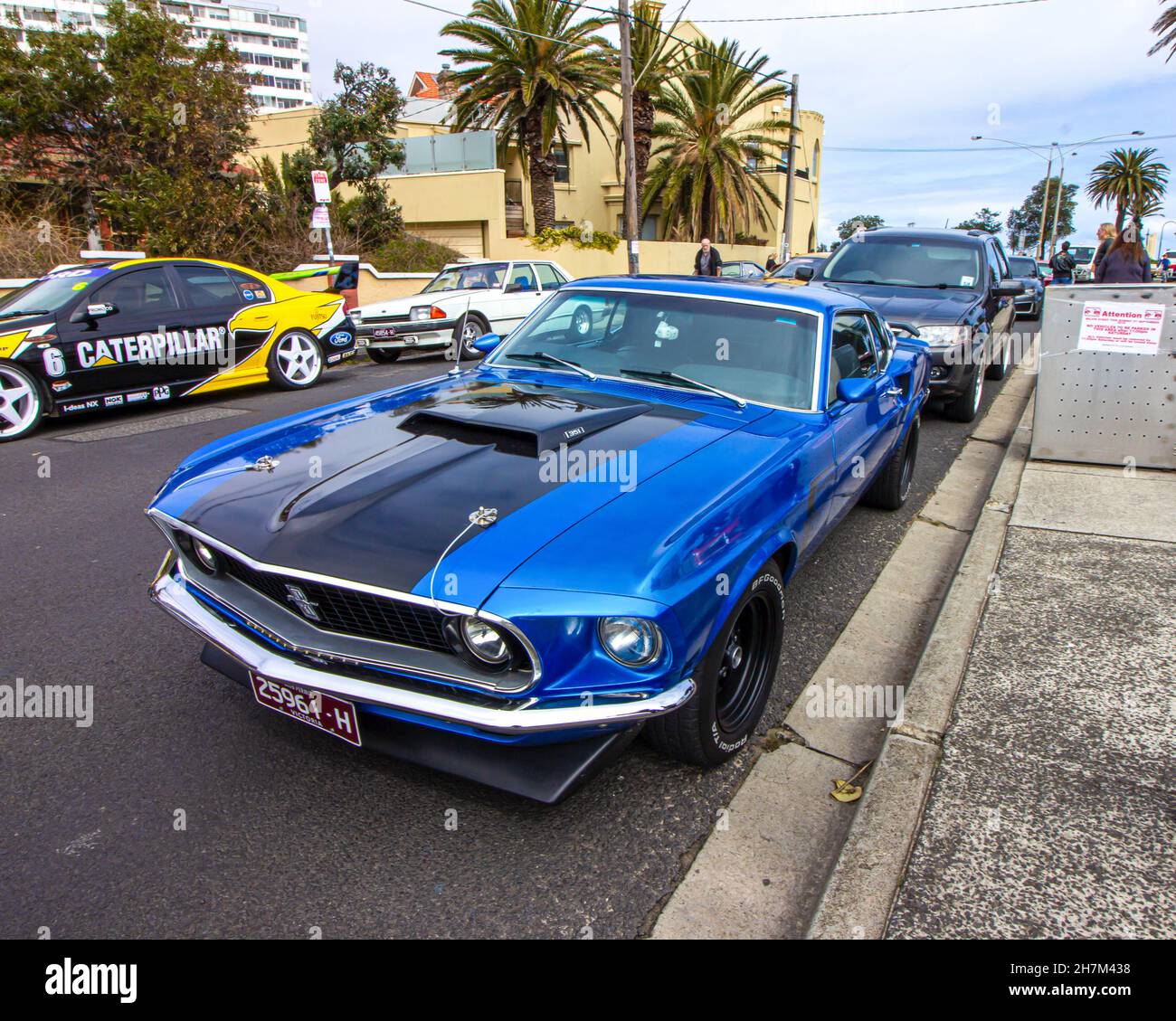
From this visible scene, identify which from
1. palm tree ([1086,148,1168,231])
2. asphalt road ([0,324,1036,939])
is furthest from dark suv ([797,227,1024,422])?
palm tree ([1086,148,1168,231])

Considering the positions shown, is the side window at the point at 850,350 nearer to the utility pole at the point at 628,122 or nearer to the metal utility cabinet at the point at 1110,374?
the metal utility cabinet at the point at 1110,374

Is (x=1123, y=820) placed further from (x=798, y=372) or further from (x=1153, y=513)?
(x=1153, y=513)

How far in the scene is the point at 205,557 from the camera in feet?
9.25

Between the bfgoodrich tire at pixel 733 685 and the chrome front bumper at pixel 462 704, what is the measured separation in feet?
0.88

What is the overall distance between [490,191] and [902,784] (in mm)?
25485

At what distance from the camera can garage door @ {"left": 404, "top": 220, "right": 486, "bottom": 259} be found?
26.4 meters

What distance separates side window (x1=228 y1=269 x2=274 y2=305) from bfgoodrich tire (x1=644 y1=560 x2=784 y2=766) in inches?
327

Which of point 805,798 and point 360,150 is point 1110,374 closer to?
point 805,798

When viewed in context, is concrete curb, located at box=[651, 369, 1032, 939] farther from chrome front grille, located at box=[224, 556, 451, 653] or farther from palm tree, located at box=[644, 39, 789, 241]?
palm tree, located at box=[644, 39, 789, 241]

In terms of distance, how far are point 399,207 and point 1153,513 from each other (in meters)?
23.2

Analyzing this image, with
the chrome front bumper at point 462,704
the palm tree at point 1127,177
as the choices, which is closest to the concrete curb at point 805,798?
the chrome front bumper at point 462,704

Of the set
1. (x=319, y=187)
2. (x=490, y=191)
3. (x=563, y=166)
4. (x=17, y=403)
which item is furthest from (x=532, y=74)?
(x=17, y=403)

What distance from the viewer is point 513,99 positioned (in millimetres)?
25578

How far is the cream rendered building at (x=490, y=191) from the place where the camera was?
25.8 meters
